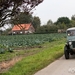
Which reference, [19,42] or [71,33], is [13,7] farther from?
[19,42]

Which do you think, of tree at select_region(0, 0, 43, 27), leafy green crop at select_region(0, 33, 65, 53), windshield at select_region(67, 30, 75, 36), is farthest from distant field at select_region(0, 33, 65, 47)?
tree at select_region(0, 0, 43, 27)

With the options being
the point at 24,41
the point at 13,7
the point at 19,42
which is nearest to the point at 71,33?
the point at 13,7

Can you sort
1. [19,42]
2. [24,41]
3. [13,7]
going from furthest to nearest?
[24,41]
[19,42]
[13,7]

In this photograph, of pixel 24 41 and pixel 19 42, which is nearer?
pixel 19 42

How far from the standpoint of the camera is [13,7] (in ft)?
24.4

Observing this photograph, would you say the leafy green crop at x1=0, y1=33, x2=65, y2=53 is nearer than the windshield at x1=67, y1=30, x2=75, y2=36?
No

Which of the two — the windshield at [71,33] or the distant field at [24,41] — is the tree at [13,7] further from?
the distant field at [24,41]

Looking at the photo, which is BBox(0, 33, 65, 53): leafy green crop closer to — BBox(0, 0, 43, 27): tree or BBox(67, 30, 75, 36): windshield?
BBox(67, 30, 75, 36): windshield

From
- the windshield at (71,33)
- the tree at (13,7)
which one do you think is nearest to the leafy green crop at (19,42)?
the windshield at (71,33)

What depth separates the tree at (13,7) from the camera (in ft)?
23.7

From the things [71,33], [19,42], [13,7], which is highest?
[13,7]

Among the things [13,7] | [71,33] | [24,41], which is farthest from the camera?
[24,41]

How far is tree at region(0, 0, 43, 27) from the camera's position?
7.22m

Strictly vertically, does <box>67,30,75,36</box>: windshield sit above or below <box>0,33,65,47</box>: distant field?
above
